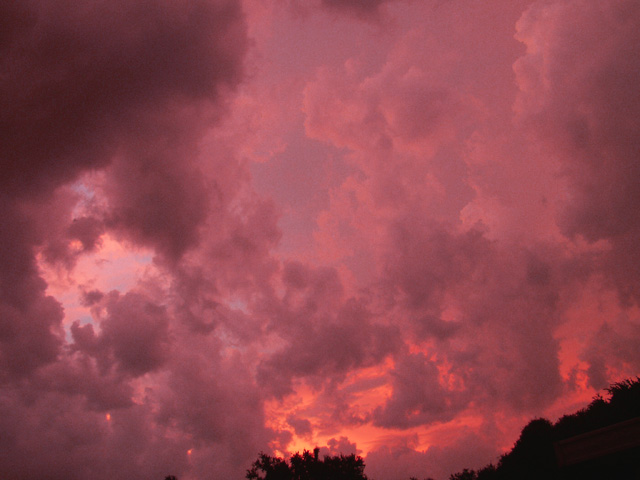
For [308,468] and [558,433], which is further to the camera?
[308,468]

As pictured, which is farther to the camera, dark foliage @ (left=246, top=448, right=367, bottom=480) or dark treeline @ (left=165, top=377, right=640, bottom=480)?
dark foliage @ (left=246, top=448, right=367, bottom=480)

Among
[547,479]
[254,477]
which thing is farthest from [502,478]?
[254,477]

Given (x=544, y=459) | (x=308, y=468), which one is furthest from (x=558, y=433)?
(x=308, y=468)

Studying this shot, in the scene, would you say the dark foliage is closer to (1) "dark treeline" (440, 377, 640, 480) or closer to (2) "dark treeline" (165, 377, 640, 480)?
(2) "dark treeline" (165, 377, 640, 480)

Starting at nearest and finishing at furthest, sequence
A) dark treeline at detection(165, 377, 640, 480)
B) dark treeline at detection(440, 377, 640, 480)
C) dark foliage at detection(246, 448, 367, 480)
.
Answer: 1. dark treeline at detection(165, 377, 640, 480)
2. dark treeline at detection(440, 377, 640, 480)
3. dark foliage at detection(246, 448, 367, 480)

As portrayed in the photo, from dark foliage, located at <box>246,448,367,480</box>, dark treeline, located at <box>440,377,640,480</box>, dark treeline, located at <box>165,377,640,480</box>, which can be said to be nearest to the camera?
dark treeline, located at <box>165,377,640,480</box>

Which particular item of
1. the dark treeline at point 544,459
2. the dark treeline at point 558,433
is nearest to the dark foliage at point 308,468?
the dark treeline at point 544,459

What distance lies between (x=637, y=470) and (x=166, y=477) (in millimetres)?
69587

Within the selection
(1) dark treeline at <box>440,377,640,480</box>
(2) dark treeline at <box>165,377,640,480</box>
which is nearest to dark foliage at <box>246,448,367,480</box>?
(2) dark treeline at <box>165,377,640,480</box>

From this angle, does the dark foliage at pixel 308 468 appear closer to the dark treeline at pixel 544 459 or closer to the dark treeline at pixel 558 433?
the dark treeline at pixel 544 459

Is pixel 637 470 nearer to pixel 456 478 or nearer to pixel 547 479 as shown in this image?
pixel 547 479

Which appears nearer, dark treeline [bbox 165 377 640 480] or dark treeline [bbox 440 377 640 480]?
dark treeline [bbox 165 377 640 480]

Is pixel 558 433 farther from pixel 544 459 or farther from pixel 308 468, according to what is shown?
pixel 308 468

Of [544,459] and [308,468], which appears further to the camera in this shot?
[308,468]
